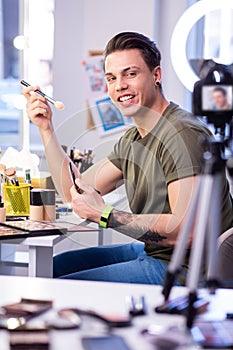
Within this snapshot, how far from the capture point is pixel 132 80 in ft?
6.54

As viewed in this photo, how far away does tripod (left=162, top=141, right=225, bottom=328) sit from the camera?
0.88 metres

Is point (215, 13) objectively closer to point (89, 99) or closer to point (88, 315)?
point (89, 99)

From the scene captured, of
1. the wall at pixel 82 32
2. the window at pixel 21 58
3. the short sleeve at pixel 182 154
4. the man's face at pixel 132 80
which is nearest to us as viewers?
the short sleeve at pixel 182 154

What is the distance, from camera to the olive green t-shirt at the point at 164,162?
1800 mm

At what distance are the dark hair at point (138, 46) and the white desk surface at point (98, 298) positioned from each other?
3.22 ft

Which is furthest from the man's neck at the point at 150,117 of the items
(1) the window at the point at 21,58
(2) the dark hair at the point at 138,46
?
(1) the window at the point at 21,58

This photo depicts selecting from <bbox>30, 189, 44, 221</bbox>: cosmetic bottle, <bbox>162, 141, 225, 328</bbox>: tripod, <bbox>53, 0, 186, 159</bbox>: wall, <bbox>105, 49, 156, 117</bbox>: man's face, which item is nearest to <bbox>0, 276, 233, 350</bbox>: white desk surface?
<bbox>162, 141, 225, 328</bbox>: tripod

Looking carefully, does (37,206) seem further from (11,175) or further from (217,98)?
(217,98)

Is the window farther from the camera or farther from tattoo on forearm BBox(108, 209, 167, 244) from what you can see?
the camera

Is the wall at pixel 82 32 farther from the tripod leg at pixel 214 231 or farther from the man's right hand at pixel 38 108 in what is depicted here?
the tripod leg at pixel 214 231

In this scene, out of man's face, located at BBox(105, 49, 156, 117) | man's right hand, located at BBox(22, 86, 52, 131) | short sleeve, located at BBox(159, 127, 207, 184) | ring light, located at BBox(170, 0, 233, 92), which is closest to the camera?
short sleeve, located at BBox(159, 127, 207, 184)

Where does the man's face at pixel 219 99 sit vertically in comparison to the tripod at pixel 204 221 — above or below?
above

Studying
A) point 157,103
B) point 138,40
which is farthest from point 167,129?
point 138,40

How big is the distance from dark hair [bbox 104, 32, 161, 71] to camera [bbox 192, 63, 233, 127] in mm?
1115
